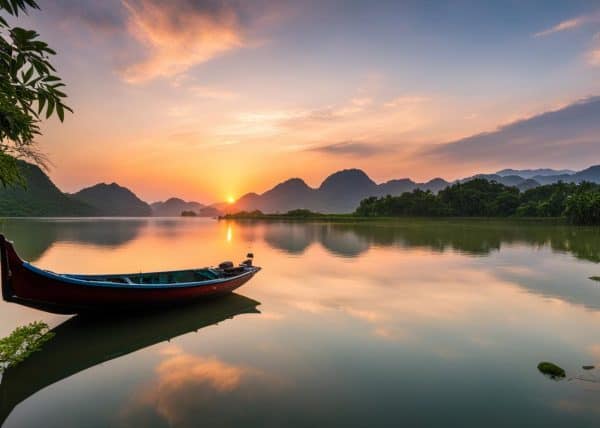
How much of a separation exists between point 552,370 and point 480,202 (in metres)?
128

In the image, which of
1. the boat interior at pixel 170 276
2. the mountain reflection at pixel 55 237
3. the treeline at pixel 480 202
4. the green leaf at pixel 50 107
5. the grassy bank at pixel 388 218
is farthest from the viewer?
the treeline at pixel 480 202

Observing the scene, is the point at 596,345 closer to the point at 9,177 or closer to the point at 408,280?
the point at 408,280

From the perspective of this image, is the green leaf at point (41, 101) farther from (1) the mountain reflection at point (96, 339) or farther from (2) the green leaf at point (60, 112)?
(1) the mountain reflection at point (96, 339)

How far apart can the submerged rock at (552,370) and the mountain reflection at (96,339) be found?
390 inches

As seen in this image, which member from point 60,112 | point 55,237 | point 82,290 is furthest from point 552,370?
point 55,237

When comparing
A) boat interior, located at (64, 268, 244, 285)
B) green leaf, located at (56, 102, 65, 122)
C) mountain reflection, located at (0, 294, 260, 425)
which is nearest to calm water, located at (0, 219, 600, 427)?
mountain reflection, located at (0, 294, 260, 425)

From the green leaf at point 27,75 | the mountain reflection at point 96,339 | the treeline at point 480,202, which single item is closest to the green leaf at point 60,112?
the green leaf at point 27,75

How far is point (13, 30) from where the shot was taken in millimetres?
3080

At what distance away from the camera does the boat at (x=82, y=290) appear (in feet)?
32.1

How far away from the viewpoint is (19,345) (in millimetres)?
8453

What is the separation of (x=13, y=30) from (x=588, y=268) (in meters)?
31.4

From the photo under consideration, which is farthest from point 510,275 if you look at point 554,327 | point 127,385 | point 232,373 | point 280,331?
point 127,385

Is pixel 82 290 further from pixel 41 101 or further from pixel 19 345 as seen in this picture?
pixel 41 101

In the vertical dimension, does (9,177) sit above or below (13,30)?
below
